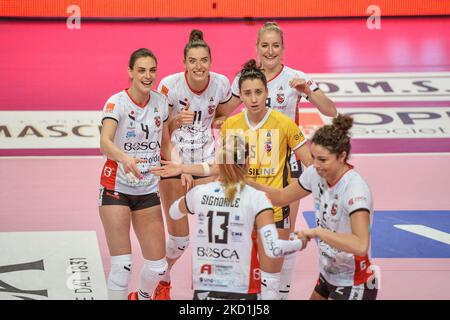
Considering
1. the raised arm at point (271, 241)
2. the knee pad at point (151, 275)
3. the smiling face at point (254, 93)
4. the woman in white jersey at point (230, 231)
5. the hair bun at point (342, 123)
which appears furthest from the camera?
the knee pad at point (151, 275)

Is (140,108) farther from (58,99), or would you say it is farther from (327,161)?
(58,99)

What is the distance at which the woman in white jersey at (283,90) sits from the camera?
324 inches

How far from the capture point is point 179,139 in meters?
8.55

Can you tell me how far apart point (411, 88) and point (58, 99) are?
6568mm

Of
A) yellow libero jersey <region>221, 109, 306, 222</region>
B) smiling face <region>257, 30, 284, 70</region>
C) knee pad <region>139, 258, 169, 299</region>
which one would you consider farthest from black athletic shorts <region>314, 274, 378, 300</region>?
smiling face <region>257, 30, 284, 70</region>

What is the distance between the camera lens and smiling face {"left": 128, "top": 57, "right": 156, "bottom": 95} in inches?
301

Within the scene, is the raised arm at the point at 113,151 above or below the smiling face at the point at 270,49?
below

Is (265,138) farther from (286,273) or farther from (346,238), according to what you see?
(346,238)

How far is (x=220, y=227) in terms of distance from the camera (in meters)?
6.04

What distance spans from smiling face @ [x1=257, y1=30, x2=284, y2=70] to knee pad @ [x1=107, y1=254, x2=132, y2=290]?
93.6 inches

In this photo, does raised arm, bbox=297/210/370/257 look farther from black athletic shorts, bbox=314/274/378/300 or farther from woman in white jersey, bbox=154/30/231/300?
woman in white jersey, bbox=154/30/231/300

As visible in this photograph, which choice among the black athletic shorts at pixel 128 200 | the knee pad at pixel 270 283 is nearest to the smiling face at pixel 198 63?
the black athletic shorts at pixel 128 200

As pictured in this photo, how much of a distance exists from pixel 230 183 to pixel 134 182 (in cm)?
178

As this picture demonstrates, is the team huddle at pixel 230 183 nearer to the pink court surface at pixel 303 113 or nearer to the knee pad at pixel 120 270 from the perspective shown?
the knee pad at pixel 120 270
